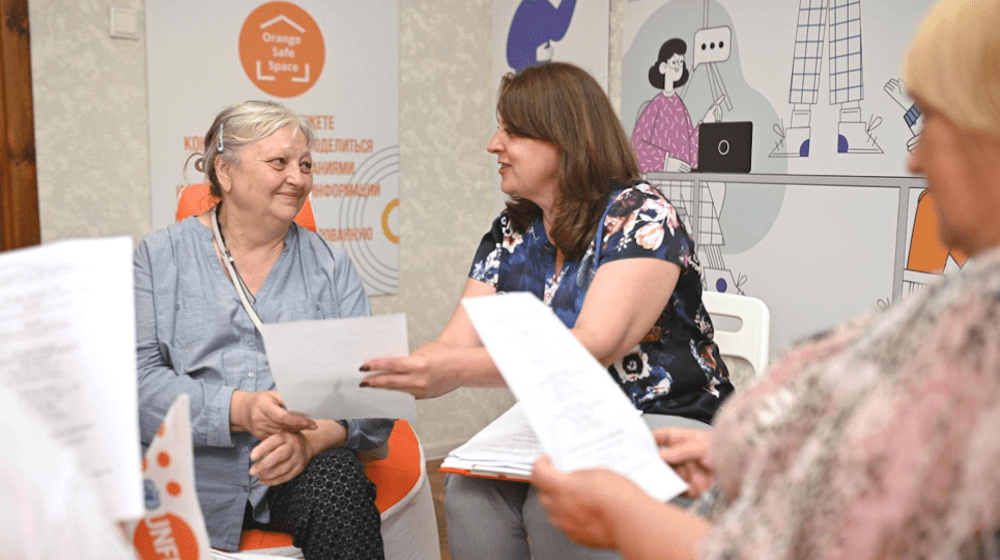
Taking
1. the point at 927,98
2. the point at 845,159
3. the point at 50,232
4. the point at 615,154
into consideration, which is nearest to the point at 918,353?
the point at 927,98

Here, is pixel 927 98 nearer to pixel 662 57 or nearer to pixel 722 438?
pixel 722 438

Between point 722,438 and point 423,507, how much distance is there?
121 cm

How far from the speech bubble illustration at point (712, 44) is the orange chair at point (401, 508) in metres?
1.49

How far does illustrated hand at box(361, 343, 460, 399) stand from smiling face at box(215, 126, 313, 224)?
56 cm

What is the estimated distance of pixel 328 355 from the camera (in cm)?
133

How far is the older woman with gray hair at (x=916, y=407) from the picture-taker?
0.52m

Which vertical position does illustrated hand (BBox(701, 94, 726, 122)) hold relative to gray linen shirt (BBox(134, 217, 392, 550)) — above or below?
above

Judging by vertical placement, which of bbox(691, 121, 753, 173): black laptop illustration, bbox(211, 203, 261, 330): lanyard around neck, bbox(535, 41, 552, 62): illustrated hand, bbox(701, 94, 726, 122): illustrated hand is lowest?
bbox(211, 203, 261, 330): lanyard around neck

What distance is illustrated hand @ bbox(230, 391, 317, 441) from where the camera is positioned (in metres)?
1.51

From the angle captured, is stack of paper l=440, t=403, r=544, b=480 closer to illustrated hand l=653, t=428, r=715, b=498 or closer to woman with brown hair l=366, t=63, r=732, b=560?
woman with brown hair l=366, t=63, r=732, b=560

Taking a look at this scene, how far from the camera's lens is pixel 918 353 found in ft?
1.81

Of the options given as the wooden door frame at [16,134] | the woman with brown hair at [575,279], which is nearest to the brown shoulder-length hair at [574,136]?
the woman with brown hair at [575,279]

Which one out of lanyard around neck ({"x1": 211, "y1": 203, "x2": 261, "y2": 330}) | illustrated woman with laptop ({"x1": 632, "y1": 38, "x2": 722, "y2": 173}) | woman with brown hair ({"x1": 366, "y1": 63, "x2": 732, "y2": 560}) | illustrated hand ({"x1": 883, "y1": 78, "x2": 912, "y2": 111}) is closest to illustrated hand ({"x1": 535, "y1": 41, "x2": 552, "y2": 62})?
illustrated woman with laptop ({"x1": 632, "y1": 38, "x2": 722, "y2": 173})

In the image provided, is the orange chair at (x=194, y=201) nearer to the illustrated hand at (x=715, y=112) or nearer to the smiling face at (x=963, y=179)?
the illustrated hand at (x=715, y=112)
